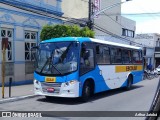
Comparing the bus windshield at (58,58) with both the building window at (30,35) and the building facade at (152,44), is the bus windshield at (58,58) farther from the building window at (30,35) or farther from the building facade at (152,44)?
the building facade at (152,44)

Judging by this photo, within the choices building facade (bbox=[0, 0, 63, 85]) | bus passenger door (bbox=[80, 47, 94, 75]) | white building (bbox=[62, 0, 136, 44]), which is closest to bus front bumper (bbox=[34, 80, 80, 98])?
bus passenger door (bbox=[80, 47, 94, 75])

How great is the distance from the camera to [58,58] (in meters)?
11.1

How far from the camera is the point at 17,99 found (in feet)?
38.5

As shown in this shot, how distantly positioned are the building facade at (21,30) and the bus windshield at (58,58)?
5862mm

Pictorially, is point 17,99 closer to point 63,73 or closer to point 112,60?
point 63,73

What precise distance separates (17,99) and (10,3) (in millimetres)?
7721

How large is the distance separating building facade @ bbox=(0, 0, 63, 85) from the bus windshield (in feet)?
19.2

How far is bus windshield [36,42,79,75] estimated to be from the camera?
35.8ft

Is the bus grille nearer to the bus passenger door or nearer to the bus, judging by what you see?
the bus

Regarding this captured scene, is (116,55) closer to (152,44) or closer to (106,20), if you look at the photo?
(106,20)

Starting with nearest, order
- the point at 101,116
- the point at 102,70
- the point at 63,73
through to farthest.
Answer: the point at 101,116, the point at 63,73, the point at 102,70

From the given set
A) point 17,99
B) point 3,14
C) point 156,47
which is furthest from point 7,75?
point 156,47

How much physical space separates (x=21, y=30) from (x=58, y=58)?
788 cm

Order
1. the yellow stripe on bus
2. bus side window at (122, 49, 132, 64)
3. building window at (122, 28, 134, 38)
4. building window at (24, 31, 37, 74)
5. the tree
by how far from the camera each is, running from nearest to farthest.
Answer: the yellow stripe on bus
bus side window at (122, 49, 132, 64)
the tree
building window at (24, 31, 37, 74)
building window at (122, 28, 134, 38)
